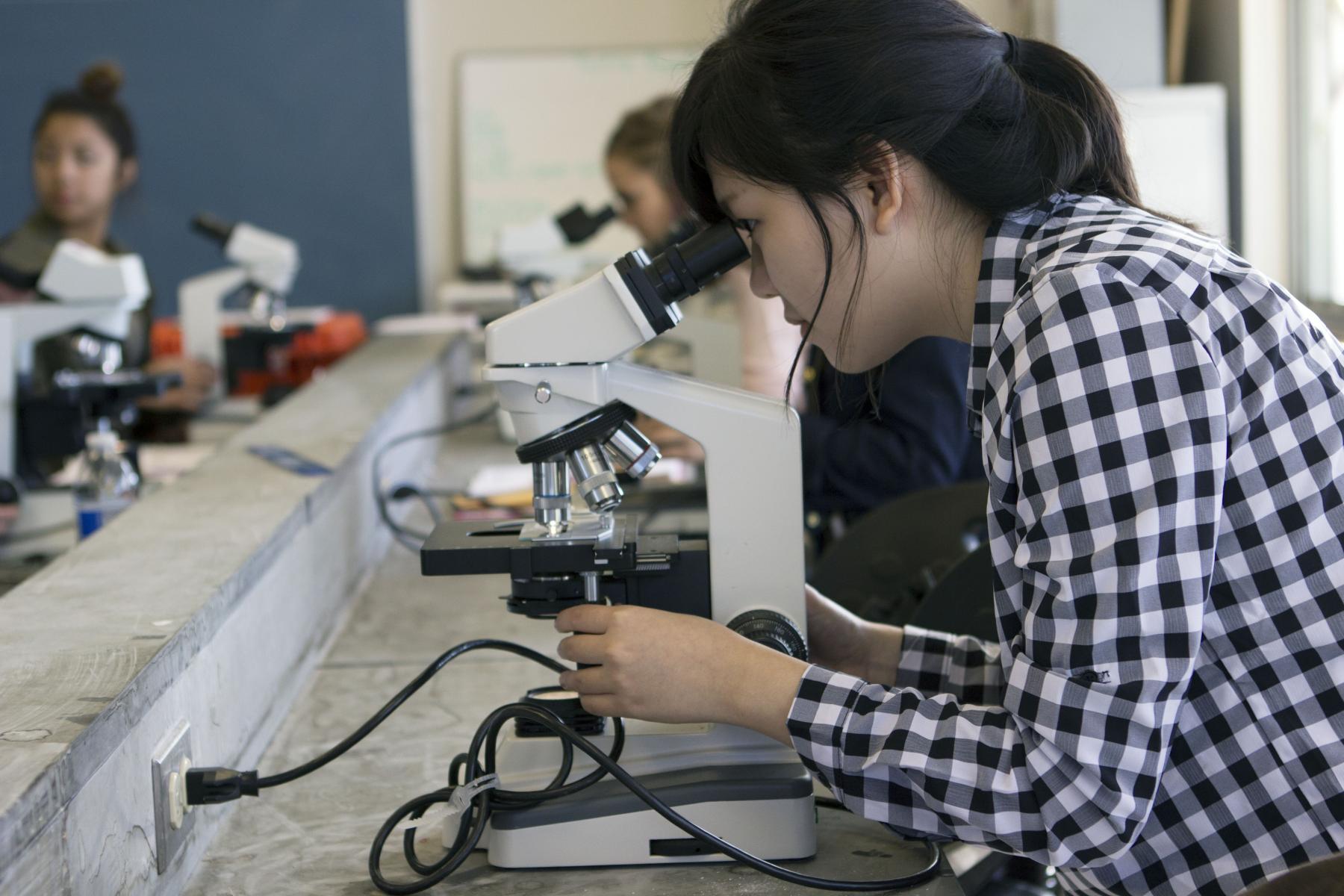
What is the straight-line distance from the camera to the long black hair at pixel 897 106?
2.69 ft

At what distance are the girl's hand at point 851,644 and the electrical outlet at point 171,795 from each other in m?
0.49

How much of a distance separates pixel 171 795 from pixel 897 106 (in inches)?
26.3

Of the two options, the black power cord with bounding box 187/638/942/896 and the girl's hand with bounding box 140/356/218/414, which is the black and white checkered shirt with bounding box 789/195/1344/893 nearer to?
the black power cord with bounding box 187/638/942/896

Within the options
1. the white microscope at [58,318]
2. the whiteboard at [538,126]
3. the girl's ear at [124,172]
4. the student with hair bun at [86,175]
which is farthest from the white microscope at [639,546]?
the whiteboard at [538,126]

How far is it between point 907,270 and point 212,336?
9.35 feet

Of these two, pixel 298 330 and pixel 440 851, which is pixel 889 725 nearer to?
pixel 440 851

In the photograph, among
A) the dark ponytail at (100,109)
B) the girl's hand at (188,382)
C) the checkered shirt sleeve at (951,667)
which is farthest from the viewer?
the dark ponytail at (100,109)

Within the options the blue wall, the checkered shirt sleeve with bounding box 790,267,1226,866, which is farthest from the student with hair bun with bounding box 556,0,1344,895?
the blue wall

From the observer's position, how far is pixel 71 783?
0.71 meters

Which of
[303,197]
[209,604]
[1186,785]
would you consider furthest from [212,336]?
[1186,785]

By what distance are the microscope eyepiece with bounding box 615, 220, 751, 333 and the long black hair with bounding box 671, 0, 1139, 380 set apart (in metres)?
0.06

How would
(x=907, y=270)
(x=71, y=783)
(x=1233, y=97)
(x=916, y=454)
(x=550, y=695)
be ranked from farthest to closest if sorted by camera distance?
(x=1233, y=97) → (x=916, y=454) → (x=550, y=695) → (x=907, y=270) → (x=71, y=783)

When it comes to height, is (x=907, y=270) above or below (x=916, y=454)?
above

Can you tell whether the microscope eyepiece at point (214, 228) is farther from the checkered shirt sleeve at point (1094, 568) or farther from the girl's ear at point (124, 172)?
the checkered shirt sleeve at point (1094, 568)
